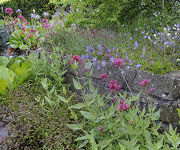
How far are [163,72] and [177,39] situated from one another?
1.05m

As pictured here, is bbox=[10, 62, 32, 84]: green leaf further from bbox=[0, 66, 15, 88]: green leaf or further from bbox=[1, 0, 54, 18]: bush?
bbox=[1, 0, 54, 18]: bush

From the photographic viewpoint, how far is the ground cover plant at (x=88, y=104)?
7.13ft

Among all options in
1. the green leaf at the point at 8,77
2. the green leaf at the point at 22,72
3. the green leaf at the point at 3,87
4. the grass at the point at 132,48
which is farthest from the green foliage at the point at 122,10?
the green leaf at the point at 3,87

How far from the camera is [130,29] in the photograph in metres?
4.61

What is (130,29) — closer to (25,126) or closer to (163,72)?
(163,72)

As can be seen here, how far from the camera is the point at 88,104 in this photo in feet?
7.33

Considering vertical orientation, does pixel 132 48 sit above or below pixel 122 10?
below

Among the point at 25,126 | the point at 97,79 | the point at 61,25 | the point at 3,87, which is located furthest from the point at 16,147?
the point at 61,25

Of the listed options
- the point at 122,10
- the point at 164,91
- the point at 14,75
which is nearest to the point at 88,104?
the point at 164,91

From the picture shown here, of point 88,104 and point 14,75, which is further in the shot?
point 14,75

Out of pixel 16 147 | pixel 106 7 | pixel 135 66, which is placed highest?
pixel 106 7

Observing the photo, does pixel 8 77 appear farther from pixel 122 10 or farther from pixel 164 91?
pixel 122 10

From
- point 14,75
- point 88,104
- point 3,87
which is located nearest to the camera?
point 88,104

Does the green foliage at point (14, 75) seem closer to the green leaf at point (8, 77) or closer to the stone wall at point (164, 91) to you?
the green leaf at point (8, 77)
